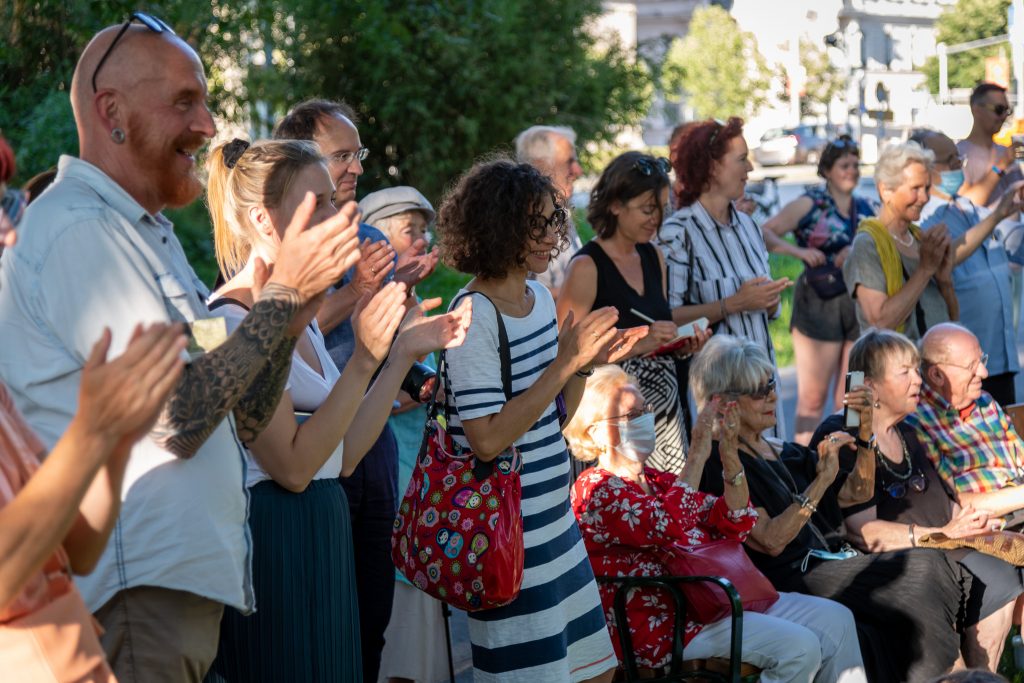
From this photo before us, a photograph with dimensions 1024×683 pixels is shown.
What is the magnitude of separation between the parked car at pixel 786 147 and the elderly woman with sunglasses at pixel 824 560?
35432mm

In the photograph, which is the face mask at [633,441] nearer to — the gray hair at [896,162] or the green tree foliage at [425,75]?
the gray hair at [896,162]

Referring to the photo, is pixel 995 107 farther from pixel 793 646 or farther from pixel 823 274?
pixel 793 646

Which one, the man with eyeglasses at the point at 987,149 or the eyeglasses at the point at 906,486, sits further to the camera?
the man with eyeglasses at the point at 987,149

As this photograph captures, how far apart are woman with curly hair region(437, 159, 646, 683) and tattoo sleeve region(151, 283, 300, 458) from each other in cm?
103

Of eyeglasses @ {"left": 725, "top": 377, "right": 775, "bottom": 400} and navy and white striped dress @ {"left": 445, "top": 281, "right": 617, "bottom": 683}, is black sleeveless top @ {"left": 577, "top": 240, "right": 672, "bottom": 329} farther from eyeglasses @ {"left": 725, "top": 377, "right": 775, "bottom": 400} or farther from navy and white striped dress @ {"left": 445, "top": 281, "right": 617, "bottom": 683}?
navy and white striped dress @ {"left": 445, "top": 281, "right": 617, "bottom": 683}

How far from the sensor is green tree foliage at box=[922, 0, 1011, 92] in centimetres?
4759

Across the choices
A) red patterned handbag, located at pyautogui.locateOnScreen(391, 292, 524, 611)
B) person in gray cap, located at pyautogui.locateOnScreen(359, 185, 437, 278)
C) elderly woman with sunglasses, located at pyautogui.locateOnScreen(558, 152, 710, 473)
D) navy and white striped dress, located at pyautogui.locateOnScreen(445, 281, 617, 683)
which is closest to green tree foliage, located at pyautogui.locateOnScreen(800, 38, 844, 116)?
elderly woman with sunglasses, located at pyautogui.locateOnScreen(558, 152, 710, 473)

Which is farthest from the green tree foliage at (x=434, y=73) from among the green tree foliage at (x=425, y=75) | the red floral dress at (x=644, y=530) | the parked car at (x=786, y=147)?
the parked car at (x=786, y=147)

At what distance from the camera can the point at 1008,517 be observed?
505 cm

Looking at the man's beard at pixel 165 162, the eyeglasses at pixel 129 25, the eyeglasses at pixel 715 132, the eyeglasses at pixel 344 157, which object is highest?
the eyeglasses at pixel 129 25

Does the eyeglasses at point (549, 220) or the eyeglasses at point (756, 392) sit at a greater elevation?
the eyeglasses at point (549, 220)

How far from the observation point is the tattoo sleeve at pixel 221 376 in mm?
2164

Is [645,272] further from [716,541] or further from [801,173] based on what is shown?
[801,173]

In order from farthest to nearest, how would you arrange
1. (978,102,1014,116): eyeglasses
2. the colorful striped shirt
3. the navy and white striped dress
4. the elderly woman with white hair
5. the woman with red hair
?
(978,102,1014,116): eyeglasses → the elderly woman with white hair → the woman with red hair → the colorful striped shirt → the navy and white striped dress
